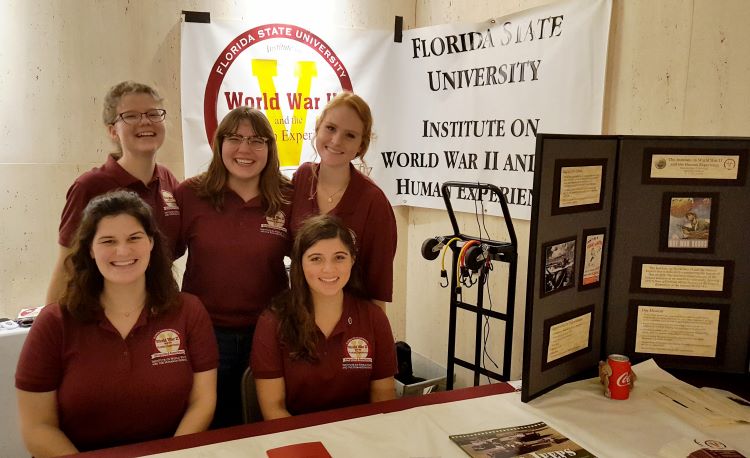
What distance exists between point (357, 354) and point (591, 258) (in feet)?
2.45

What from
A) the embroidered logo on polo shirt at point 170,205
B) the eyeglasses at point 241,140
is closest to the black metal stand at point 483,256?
the eyeglasses at point 241,140

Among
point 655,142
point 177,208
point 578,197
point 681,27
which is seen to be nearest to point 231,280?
point 177,208

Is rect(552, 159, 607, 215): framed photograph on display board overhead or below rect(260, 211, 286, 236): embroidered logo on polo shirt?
overhead

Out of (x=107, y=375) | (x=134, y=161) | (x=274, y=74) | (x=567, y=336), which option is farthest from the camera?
(x=274, y=74)

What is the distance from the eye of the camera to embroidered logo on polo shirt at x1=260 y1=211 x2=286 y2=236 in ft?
6.53

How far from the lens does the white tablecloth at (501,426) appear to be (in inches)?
51.3

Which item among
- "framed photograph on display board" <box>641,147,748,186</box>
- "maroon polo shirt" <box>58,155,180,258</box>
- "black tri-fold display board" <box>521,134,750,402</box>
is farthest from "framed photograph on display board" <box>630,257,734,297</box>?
"maroon polo shirt" <box>58,155,180,258</box>

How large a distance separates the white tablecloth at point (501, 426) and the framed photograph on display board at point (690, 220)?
46 cm

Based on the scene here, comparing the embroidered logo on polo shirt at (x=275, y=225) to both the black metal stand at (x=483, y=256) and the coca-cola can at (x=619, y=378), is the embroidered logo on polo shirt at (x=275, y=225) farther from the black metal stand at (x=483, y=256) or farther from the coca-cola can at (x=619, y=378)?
the coca-cola can at (x=619, y=378)

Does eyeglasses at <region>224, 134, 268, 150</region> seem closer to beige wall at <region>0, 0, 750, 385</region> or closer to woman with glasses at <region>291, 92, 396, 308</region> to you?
woman with glasses at <region>291, 92, 396, 308</region>

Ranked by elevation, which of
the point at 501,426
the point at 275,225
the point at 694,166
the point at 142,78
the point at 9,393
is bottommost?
the point at 9,393

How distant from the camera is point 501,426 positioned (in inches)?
56.4

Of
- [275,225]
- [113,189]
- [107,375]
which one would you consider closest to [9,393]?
[113,189]

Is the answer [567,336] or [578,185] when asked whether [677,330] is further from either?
[578,185]
